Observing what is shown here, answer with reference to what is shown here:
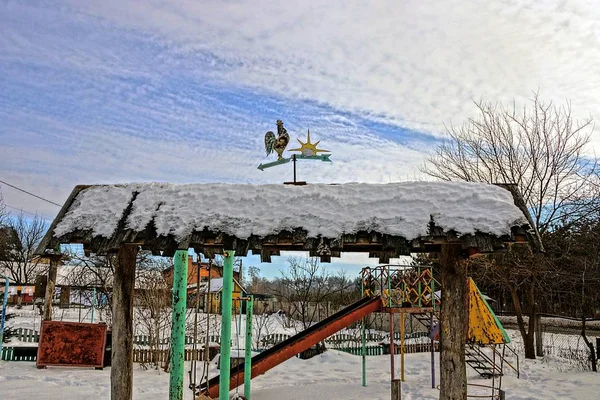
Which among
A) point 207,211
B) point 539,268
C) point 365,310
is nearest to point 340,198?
point 207,211

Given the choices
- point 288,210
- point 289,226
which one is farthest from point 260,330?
point 289,226

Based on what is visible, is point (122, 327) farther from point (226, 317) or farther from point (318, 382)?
point (318, 382)

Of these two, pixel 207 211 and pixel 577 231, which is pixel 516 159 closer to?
pixel 577 231

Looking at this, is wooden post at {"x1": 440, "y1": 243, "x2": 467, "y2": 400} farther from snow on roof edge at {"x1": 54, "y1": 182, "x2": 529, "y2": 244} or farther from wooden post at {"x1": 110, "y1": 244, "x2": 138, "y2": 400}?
wooden post at {"x1": 110, "y1": 244, "x2": 138, "y2": 400}

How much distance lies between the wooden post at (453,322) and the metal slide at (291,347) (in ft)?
17.4

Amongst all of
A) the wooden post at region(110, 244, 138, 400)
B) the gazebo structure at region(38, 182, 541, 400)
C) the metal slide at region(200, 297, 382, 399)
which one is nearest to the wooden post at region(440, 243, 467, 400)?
the gazebo structure at region(38, 182, 541, 400)

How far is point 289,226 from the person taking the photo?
5219 mm

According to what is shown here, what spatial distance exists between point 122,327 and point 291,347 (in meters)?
5.62

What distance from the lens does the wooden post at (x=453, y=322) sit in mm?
5457

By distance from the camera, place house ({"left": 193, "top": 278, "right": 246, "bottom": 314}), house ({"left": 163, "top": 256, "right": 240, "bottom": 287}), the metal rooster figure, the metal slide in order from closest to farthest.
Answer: house ({"left": 163, "top": 256, "right": 240, "bottom": 287}) < the metal rooster figure < house ({"left": 193, "top": 278, "right": 246, "bottom": 314}) < the metal slide

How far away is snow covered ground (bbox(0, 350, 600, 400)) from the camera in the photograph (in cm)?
1122

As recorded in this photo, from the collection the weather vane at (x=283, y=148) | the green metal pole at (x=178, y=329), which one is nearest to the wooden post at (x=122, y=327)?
the green metal pole at (x=178, y=329)

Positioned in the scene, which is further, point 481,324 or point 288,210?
point 481,324

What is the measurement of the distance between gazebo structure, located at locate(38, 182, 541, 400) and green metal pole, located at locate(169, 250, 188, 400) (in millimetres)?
13
